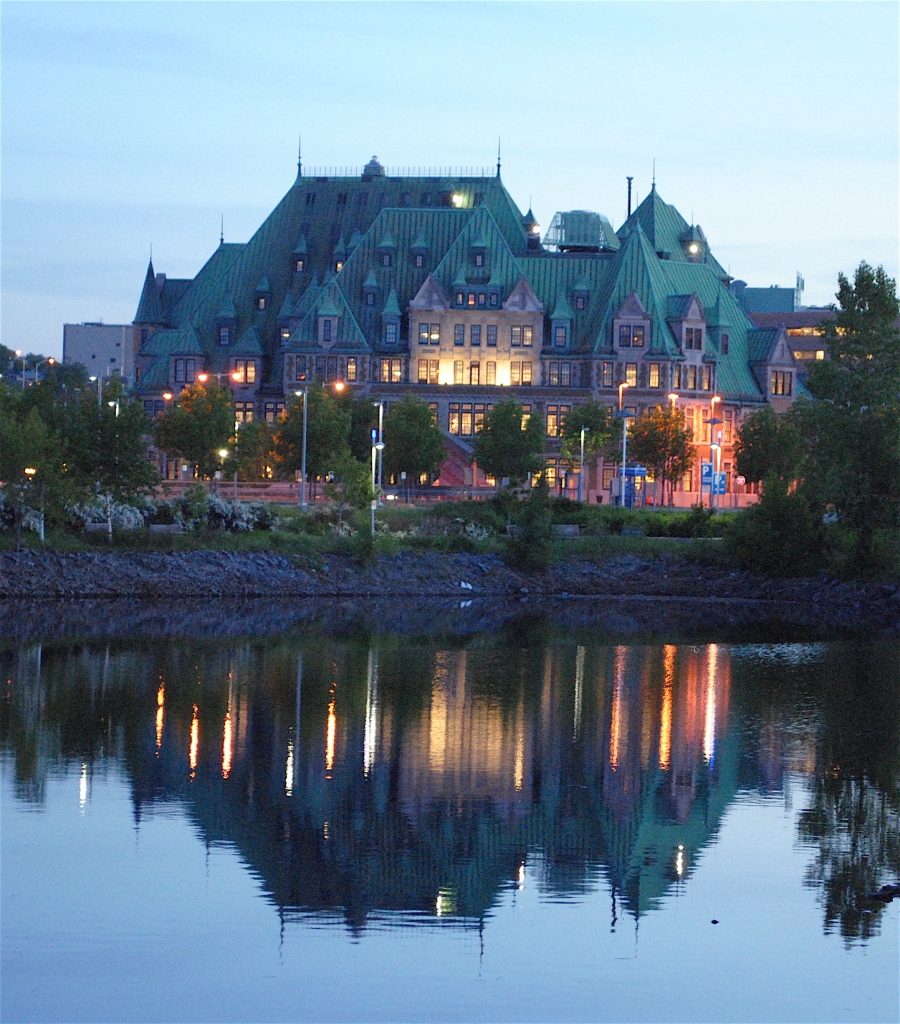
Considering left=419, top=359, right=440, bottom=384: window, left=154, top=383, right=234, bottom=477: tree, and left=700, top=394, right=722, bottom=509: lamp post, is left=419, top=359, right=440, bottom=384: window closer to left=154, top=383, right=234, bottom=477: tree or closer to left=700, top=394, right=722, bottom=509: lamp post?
left=700, top=394, right=722, bottom=509: lamp post

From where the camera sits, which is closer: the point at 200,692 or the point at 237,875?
the point at 237,875

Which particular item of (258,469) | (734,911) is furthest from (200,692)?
(258,469)

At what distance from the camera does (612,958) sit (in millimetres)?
26422

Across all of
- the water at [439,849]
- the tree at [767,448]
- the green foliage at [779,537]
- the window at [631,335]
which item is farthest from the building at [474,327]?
the water at [439,849]

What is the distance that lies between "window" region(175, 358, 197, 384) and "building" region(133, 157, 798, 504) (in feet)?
0.58

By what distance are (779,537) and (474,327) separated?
55482 millimetres

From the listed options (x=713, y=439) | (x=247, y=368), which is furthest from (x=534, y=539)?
(x=247, y=368)

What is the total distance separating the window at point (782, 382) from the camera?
514 feet

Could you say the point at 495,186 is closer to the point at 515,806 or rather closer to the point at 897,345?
the point at 897,345

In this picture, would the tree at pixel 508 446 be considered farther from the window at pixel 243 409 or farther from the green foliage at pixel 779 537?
the green foliage at pixel 779 537

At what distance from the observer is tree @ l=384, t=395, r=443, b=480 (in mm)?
128125

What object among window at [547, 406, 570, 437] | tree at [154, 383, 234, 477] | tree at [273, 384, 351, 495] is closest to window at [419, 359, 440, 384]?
window at [547, 406, 570, 437]

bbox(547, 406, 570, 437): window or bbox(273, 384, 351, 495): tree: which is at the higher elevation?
bbox(547, 406, 570, 437): window

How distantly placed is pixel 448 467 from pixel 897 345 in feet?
179
